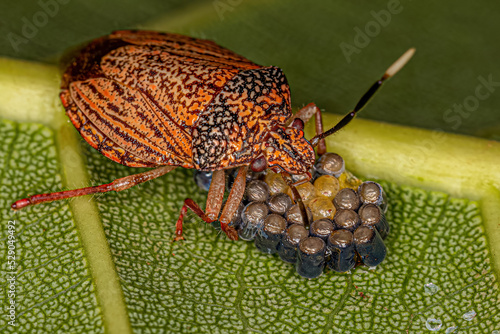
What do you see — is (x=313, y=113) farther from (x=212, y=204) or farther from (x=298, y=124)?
(x=212, y=204)

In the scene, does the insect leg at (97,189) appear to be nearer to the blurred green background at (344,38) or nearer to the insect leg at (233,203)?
the insect leg at (233,203)

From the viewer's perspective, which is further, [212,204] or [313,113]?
[313,113]

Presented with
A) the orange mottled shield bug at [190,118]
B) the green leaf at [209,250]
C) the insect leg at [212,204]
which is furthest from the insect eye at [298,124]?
the insect leg at [212,204]

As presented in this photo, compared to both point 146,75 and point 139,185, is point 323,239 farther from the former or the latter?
point 146,75

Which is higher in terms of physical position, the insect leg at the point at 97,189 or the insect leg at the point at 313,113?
the insect leg at the point at 313,113

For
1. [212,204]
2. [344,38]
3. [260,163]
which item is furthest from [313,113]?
[344,38]

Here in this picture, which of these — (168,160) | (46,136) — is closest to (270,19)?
(168,160)

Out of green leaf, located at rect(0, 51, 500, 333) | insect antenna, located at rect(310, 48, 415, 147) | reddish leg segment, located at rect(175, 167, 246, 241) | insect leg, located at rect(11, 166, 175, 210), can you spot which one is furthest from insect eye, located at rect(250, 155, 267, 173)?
insect leg, located at rect(11, 166, 175, 210)
